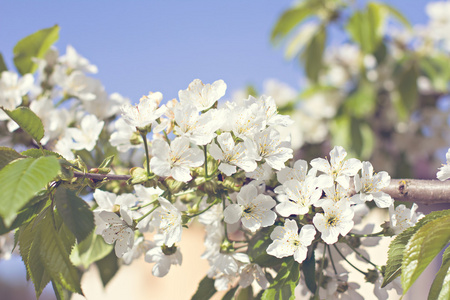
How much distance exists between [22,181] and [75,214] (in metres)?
0.09

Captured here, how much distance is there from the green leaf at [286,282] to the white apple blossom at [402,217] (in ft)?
0.66

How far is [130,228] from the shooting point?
74 centimetres

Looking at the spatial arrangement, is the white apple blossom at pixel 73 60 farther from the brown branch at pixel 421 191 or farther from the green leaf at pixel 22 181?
the brown branch at pixel 421 191

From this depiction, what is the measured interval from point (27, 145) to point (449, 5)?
2640 mm

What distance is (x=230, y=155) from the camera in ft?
2.34

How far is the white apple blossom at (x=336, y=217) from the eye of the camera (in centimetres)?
68

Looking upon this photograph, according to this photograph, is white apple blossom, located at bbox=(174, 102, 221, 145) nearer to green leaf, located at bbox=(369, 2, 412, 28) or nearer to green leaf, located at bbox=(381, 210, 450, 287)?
green leaf, located at bbox=(381, 210, 450, 287)

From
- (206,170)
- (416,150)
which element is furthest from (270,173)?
(416,150)

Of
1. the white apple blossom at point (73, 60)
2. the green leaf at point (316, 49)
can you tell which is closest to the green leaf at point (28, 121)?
the white apple blossom at point (73, 60)

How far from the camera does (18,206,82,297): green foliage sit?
61 cm

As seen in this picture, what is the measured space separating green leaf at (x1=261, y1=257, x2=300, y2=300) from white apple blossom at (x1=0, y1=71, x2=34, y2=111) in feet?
2.90

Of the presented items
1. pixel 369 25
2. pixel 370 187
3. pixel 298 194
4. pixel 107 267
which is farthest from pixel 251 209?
pixel 369 25

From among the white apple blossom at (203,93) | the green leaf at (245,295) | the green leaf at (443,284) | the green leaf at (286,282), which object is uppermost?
the white apple blossom at (203,93)

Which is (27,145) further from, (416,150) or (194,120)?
(416,150)
